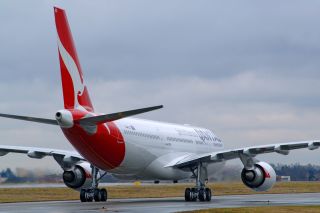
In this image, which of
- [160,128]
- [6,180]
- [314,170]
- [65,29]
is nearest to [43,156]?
[160,128]

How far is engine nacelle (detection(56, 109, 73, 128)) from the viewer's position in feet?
110

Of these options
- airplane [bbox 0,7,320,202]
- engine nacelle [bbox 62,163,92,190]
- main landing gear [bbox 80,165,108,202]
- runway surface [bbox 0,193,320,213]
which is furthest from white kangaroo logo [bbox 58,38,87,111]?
engine nacelle [bbox 62,163,92,190]

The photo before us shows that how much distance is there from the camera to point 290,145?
3944 centimetres

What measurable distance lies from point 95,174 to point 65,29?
31.4ft

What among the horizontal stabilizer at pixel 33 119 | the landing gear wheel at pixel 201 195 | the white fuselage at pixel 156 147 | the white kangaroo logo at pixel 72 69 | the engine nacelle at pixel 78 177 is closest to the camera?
the horizontal stabilizer at pixel 33 119

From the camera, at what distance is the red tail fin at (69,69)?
3581cm

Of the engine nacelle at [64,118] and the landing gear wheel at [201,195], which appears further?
the landing gear wheel at [201,195]

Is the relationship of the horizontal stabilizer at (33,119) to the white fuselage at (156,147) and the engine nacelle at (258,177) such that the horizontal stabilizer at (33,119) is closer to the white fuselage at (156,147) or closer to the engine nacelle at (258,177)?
the white fuselage at (156,147)

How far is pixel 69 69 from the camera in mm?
36031

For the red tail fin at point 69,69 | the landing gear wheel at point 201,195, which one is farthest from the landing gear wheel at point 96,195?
the red tail fin at point 69,69

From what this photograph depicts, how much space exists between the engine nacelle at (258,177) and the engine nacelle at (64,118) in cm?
1184

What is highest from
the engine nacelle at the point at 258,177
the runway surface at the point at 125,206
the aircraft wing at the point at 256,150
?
the aircraft wing at the point at 256,150

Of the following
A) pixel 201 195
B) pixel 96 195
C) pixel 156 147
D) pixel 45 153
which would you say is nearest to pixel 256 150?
pixel 201 195

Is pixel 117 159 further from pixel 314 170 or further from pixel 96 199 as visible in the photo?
pixel 314 170
